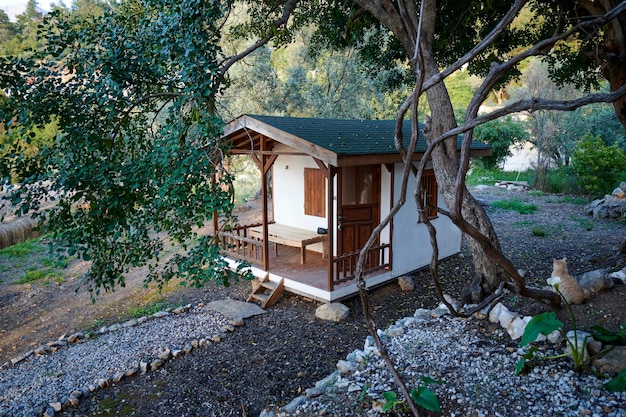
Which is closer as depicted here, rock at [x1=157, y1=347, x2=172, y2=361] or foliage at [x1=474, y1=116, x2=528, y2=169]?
rock at [x1=157, y1=347, x2=172, y2=361]

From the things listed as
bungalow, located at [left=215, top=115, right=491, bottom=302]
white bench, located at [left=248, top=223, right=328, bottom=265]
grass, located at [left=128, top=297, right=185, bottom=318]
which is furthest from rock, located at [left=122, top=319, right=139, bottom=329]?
white bench, located at [left=248, top=223, right=328, bottom=265]

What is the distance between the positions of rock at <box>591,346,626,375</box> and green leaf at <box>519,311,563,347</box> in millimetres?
700

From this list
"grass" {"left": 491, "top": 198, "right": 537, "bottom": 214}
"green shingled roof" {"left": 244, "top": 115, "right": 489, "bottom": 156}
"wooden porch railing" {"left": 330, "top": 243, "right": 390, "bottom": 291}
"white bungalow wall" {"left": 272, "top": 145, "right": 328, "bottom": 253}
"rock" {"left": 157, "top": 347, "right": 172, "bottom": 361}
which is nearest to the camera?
"rock" {"left": 157, "top": 347, "right": 172, "bottom": 361}

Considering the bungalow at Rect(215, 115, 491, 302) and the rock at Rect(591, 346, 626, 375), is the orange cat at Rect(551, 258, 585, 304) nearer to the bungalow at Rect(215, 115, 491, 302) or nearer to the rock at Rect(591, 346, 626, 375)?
the rock at Rect(591, 346, 626, 375)

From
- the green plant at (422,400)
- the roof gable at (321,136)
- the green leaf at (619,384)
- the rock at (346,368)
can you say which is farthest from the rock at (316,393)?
the roof gable at (321,136)

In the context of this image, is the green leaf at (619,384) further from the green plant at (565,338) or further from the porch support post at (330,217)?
the porch support post at (330,217)

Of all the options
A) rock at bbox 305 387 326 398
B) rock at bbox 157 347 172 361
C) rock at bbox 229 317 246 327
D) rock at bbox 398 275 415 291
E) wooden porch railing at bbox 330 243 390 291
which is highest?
wooden porch railing at bbox 330 243 390 291

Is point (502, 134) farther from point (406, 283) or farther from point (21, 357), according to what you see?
point (21, 357)

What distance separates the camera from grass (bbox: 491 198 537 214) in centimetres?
1371

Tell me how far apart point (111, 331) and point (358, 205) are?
4724 millimetres

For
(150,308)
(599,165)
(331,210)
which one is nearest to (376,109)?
(599,165)

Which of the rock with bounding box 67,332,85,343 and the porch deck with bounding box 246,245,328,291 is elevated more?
the porch deck with bounding box 246,245,328,291

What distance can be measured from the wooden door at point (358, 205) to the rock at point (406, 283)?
1.94 feet

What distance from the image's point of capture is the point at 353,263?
7.61m
